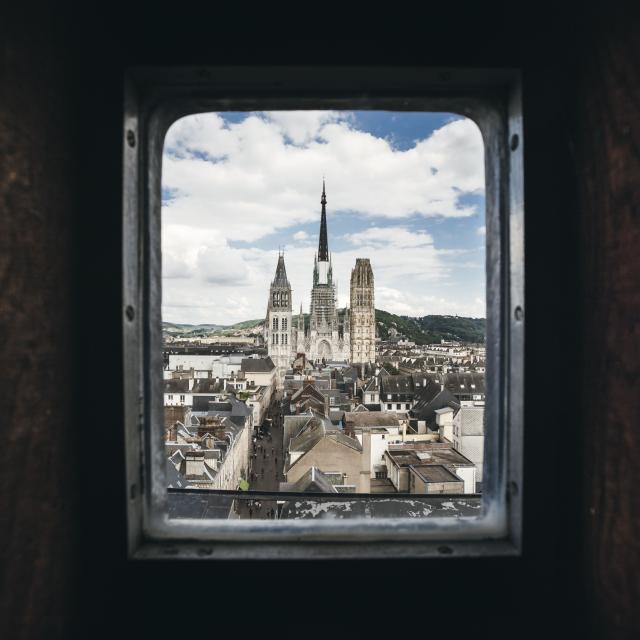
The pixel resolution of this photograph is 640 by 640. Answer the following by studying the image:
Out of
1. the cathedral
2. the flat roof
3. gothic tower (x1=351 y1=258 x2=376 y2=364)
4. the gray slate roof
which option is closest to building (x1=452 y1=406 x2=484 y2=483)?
the flat roof

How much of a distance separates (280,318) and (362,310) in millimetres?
11097

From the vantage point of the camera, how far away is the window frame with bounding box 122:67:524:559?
1.09 meters

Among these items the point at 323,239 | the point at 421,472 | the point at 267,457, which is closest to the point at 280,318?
the point at 323,239

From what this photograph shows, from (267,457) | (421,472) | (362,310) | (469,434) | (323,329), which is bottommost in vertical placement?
(267,457)

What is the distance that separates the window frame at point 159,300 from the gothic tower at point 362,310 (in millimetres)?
61687

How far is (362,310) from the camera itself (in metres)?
63.2

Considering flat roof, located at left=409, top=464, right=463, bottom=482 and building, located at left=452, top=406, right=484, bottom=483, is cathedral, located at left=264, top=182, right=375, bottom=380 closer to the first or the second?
building, located at left=452, top=406, right=484, bottom=483

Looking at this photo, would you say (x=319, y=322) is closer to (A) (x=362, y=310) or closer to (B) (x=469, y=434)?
(A) (x=362, y=310)

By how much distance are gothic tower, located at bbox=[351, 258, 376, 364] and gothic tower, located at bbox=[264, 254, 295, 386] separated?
876 cm

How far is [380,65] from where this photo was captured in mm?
1082

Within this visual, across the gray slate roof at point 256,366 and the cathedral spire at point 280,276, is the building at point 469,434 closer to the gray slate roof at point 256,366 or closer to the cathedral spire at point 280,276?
the gray slate roof at point 256,366

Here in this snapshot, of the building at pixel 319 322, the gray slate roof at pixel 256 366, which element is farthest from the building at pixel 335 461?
the building at pixel 319 322
